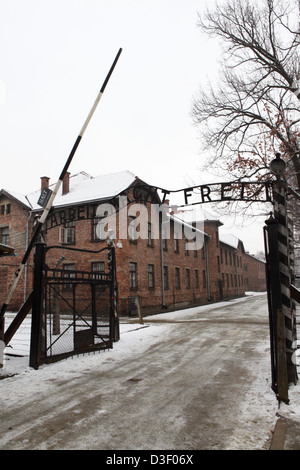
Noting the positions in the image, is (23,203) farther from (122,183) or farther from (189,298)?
(189,298)

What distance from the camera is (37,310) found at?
718cm

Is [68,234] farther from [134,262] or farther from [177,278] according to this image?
[177,278]

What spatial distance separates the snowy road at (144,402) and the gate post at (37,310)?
0.39m

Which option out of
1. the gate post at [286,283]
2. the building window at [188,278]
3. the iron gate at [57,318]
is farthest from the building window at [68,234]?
the gate post at [286,283]

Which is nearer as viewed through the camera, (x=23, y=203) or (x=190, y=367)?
(x=190, y=367)

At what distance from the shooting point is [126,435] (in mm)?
3699

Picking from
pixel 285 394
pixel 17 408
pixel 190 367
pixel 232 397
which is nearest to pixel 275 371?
pixel 285 394

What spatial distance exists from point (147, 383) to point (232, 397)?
1587 mm

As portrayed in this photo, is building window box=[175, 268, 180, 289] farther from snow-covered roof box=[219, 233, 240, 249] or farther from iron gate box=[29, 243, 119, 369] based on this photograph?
snow-covered roof box=[219, 233, 240, 249]

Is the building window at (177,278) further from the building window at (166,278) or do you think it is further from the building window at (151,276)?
the building window at (151,276)

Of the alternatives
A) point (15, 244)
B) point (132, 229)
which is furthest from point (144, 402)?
point (15, 244)

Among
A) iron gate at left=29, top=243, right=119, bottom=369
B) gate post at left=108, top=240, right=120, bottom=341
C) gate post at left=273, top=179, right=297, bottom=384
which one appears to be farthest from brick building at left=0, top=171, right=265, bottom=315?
gate post at left=273, top=179, right=297, bottom=384

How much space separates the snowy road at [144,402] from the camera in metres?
3.62

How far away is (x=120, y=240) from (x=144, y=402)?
15234 millimetres
